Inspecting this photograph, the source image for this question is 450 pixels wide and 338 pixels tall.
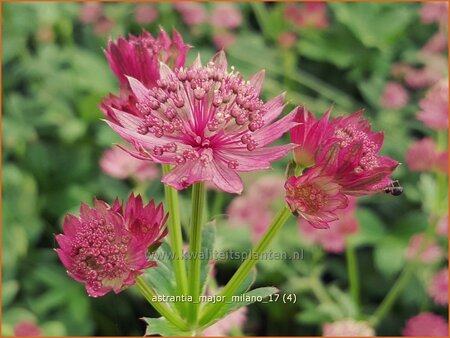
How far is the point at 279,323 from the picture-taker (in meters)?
2.24

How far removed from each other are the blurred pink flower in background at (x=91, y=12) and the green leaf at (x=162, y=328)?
2148mm

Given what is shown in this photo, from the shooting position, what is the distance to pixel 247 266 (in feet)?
2.63

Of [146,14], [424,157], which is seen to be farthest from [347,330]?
[146,14]

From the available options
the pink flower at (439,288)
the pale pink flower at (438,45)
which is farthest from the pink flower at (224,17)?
the pink flower at (439,288)

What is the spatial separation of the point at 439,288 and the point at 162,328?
1.43 meters

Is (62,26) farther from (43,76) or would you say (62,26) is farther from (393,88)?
(393,88)

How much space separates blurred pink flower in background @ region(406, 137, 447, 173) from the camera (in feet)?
6.35

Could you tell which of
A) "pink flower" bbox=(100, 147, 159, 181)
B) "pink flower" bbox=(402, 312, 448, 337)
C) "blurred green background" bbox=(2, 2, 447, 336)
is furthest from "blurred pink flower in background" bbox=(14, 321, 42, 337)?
"pink flower" bbox=(402, 312, 448, 337)

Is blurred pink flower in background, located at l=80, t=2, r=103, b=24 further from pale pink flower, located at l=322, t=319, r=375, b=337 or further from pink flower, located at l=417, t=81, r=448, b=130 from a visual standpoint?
pale pink flower, located at l=322, t=319, r=375, b=337

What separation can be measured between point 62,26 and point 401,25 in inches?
56.4

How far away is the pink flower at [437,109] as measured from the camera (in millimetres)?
1862

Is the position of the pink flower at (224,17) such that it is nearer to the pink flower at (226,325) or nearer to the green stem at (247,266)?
the pink flower at (226,325)

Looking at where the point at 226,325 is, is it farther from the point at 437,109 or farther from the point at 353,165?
the point at 437,109

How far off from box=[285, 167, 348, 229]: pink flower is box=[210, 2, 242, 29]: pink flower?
2.07 meters
